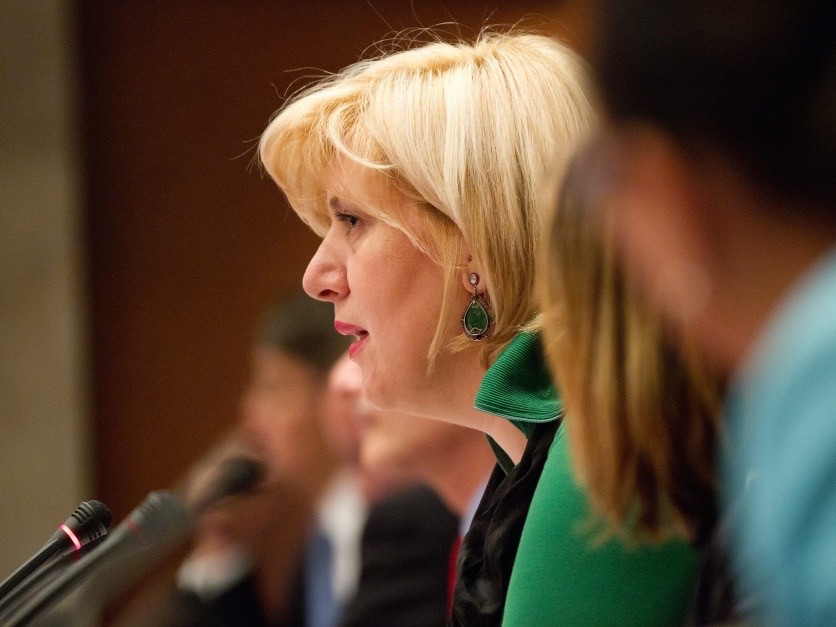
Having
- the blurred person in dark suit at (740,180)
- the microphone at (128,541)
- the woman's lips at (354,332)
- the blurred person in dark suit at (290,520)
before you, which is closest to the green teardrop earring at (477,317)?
the woman's lips at (354,332)

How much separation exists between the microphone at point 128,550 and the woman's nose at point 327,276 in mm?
324

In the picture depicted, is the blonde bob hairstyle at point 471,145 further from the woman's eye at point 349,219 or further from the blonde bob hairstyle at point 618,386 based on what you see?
the blonde bob hairstyle at point 618,386

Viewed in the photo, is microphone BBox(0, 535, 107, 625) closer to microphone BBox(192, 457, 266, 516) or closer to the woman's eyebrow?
microphone BBox(192, 457, 266, 516)

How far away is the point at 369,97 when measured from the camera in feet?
4.70

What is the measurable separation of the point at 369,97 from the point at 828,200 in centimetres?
92

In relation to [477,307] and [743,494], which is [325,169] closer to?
[477,307]

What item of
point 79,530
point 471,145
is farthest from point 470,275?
Answer: point 79,530

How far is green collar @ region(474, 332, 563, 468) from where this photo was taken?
128 centimetres

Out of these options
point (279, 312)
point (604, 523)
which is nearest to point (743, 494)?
point (604, 523)

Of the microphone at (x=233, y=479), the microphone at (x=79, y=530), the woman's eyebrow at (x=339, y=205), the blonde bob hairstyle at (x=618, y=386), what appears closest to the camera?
the blonde bob hairstyle at (x=618, y=386)

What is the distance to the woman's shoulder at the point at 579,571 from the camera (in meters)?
1.04

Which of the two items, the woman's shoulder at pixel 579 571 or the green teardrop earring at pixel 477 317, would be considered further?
the green teardrop earring at pixel 477 317

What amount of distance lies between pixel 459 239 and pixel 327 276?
0.66ft

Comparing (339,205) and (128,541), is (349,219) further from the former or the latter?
(128,541)
